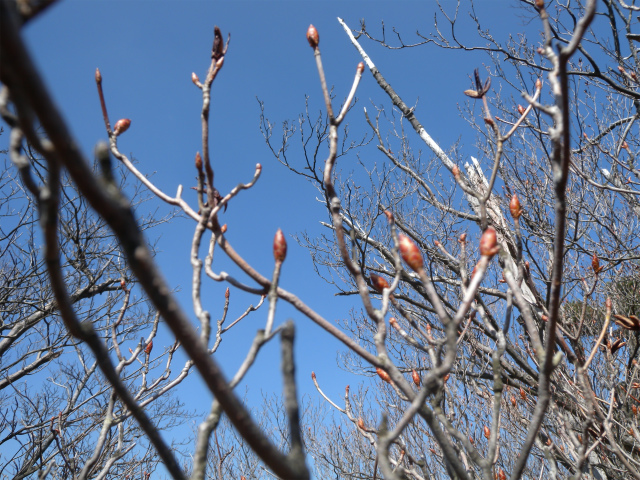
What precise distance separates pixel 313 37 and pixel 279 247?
0.55m

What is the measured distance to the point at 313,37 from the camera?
111 cm

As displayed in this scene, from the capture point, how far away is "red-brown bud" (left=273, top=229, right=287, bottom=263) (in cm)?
90

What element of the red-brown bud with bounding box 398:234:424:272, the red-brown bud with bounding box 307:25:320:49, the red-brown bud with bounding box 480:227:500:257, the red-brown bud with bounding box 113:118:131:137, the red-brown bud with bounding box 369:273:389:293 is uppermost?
the red-brown bud with bounding box 113:118:131:137

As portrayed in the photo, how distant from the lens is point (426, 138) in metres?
6.88

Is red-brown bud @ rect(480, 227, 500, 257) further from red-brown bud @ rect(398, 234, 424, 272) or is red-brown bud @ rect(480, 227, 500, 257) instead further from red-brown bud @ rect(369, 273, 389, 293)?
red-brown bud @ rect(369, 273, 389, 293)

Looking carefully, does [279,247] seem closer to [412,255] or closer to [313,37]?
[412,255]

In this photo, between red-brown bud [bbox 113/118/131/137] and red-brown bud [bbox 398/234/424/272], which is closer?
red-brown bud [bbox 398/234/424/272]

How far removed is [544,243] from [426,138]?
2227mm

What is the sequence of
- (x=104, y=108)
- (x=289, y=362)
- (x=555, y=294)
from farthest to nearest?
(x=104, y=108), (x=555, y=294), (x=289, y=362)

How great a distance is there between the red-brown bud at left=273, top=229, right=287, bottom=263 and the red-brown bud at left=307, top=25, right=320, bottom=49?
51 centimetres

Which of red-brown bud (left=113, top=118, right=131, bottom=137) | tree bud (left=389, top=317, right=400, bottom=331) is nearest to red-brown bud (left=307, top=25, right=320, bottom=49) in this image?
red-brown bud (left=113, top=118, right=131, bottom=137)

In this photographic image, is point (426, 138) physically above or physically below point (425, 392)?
above

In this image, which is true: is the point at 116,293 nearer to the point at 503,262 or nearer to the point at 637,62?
the point at 503,262

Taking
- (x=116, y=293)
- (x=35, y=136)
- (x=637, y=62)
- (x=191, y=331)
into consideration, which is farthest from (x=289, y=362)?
(x=116, y=293)
